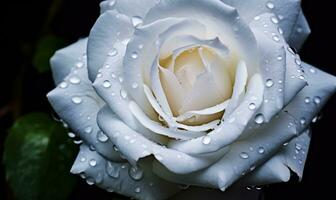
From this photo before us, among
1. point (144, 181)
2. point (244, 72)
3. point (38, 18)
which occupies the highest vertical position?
point (244, 72)

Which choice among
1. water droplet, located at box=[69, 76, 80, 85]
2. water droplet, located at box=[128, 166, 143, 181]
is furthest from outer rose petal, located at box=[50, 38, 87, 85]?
water droplet, located at box=[128, 166, 143, 181]

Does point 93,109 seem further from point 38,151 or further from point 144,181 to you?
point 38,151

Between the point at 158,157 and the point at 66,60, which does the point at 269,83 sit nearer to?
the point at 158,157

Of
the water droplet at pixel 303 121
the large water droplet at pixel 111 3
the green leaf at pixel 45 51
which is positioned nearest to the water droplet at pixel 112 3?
the large water droplet at pixel 111 3

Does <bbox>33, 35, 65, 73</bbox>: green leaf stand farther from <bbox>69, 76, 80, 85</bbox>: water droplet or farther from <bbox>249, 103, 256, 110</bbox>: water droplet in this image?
<bbox>249, 103, 256, 110</bbox>: water droplet

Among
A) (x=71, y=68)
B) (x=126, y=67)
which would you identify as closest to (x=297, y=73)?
(x=126, y=67)

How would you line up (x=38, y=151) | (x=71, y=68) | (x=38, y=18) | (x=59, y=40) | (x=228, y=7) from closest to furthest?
(x=228, y=7) < (x=71, y=68) < (x=38, y=151) < (x=59, y=40) < (x=38, y=18)

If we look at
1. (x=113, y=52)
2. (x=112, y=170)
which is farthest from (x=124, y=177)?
(x=113, y=52)
